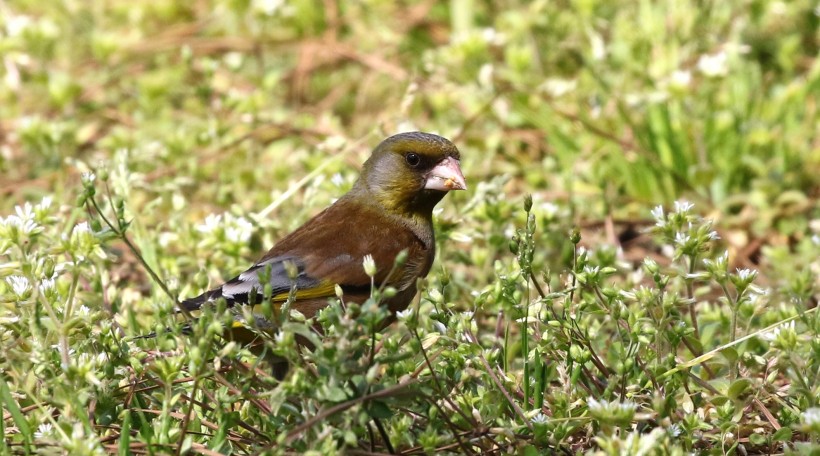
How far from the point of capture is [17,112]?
21.6ft

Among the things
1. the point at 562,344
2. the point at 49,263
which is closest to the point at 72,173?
the point at 49,263

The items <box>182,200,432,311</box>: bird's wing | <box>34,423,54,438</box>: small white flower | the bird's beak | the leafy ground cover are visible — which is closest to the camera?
<box>34,423,54,438</box>: small white flower

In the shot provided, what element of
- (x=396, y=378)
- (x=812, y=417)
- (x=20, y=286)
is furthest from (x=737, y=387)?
(x=20, y=286)

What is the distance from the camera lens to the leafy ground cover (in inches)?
109

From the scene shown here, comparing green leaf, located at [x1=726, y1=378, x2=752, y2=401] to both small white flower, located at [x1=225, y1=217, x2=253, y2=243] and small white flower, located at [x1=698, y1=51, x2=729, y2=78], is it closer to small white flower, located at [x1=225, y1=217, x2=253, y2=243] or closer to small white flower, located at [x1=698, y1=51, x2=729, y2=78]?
small white flower, located at [x1=225, y1=217, x2=253, y2=243]

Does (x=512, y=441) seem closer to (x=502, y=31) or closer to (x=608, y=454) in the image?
(x=608, y=454)

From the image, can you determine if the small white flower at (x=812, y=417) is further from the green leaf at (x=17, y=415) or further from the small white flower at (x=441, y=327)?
the green leaf at (x=17, y=415)

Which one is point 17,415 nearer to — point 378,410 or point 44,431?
point 44,431

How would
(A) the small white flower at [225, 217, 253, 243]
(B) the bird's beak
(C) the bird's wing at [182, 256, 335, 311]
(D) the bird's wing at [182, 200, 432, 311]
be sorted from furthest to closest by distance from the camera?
(A) the small white flower at [225, 217, 253, 243] → (B) the bird's beak → (D) the bird's wing at [182, 200, 432, 311] → (C) the bird's wing at [182, 256, 335, 311]

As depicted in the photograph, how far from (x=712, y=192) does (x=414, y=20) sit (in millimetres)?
2542

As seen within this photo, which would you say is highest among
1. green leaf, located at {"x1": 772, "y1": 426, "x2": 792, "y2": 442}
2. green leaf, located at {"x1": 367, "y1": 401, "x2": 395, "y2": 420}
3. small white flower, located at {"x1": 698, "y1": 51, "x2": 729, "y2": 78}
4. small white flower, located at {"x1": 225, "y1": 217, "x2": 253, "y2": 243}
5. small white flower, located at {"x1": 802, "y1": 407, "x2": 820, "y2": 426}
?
small white flower, located at {"x1": 698, "y1": 51, "x2": 729, "y2": 78}

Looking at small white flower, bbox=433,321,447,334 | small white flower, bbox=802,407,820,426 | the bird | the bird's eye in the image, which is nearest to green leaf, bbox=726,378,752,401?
small white flower, bbox=802,407,820,426

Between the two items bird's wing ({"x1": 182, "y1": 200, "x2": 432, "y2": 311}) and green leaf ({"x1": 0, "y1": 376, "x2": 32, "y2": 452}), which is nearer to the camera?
green leaf ({"x1": 0, "y1": 376, "x2": 32, "y2": 452})

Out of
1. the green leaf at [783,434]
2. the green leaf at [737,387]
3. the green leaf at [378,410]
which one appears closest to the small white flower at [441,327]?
the green leaf at [378,410]
